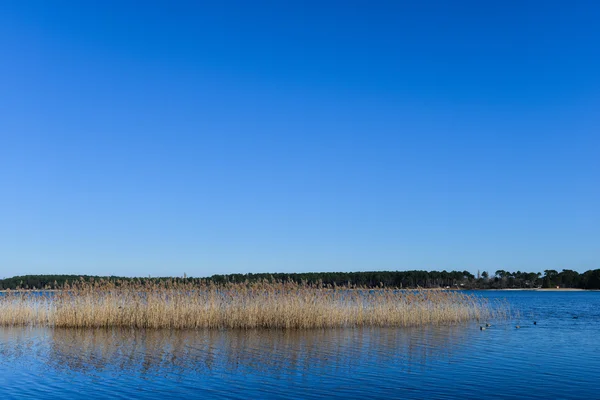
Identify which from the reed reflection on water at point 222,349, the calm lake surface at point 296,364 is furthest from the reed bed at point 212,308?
the calm lake surface at point 296,364

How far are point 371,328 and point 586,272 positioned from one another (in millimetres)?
104703

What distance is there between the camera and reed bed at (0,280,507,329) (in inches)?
860

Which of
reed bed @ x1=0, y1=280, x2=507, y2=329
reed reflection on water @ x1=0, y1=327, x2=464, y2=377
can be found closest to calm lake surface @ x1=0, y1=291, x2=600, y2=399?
reed reflection on water @ x1=0, y1=327, x2=464, y2=377

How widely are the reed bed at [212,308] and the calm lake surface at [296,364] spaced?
3.98 ft

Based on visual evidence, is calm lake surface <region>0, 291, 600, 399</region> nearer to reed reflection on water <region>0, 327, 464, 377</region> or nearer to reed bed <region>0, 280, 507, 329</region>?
reed reflection on water <region>0, 327, 464, 377</region>

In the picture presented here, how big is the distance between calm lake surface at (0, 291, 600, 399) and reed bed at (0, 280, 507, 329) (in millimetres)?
1213

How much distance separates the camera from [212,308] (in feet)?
72.0

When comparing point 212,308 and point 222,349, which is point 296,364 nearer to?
point 222,349

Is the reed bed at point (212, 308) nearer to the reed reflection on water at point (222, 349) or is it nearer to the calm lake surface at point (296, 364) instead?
the reed reflection on water at point (222, 349)

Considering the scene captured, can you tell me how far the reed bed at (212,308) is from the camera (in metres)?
21.8

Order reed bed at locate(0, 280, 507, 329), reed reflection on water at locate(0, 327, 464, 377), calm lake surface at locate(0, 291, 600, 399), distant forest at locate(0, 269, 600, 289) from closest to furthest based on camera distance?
1. calm lake surface at locate(0, 291, 600, 399)
2. reed reflection on water at locate(0, 327, 464, 377)
3. reed bed at locate(0, 280, 507, 329)
4. distant forest at locate(0, 269, 600, 289)

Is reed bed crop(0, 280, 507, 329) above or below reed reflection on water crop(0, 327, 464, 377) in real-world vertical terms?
above

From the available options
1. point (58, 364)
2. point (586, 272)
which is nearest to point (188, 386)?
point (58, 364)

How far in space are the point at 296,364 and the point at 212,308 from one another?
8733 mm
